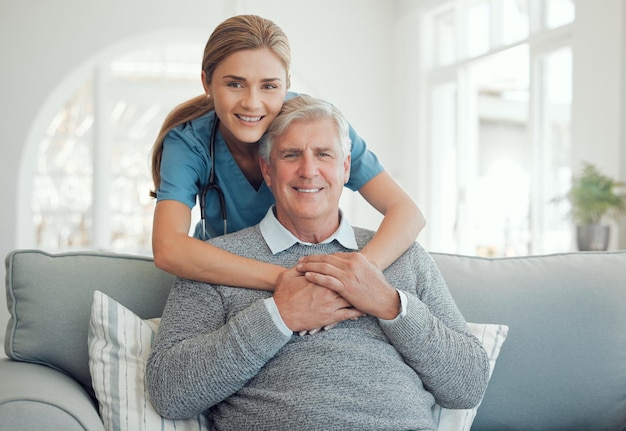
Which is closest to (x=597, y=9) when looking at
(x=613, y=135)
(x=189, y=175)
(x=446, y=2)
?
(x=613, y=135)

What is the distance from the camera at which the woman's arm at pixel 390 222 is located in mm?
1977

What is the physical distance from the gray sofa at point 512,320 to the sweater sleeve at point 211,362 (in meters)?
0.24

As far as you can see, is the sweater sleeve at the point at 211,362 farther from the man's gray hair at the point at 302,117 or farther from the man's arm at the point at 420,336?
the man's gray hair at the point at 302,117

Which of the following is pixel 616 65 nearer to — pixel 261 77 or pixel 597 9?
pixel 597 9

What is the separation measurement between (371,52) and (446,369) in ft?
21.5

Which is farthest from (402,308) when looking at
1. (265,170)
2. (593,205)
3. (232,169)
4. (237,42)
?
(593,205)

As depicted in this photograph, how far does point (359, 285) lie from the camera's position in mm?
1803

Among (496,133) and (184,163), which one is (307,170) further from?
(496,133)

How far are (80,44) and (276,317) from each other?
598cm

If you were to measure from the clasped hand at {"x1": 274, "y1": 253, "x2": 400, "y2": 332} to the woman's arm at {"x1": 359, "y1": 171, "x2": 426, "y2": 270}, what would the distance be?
14 cm

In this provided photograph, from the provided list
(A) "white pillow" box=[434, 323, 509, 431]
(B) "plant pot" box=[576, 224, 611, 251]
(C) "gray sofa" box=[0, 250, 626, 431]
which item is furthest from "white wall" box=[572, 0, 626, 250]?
(A) "white pillow" box=[434, 323, 509, 431]

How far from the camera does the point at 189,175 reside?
212 centimetres

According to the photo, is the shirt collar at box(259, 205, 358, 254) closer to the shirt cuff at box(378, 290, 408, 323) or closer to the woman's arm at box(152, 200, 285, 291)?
the woman's arm at box(152, 200, 285, 291)

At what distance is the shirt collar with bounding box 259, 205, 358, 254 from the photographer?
202cm
